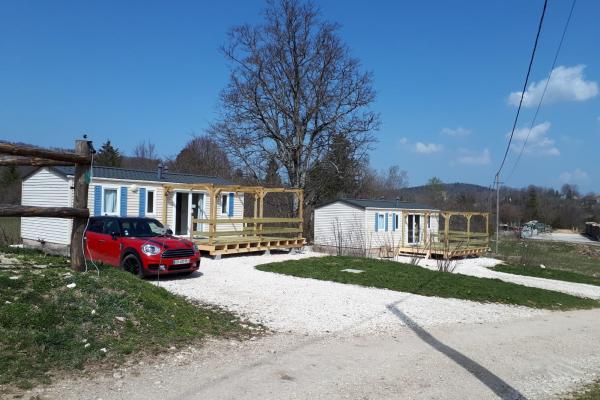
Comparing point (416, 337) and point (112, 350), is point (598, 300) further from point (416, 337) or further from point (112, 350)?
point (112, 350)

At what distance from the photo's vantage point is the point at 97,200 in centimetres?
1889

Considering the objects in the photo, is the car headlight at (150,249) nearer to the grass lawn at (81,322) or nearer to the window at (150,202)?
the grass lawn at (81,322)

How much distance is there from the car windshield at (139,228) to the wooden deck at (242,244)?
4.66 m

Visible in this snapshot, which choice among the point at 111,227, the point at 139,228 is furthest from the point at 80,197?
the point at 139,228

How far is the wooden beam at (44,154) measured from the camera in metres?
6.82

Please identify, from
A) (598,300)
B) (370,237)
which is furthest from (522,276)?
(370,237)

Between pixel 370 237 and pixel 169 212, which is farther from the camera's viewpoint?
pixel 370 237

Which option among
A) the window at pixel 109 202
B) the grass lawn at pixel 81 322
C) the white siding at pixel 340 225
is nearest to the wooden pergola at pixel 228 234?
the window at pixel 109 202

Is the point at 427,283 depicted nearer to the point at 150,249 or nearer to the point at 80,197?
the point at 150,249

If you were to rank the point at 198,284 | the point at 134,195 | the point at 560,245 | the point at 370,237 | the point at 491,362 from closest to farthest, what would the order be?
the point at 491,362, the point at 198,284, the point at 134,195, the point at 370,237, the point at 560,245

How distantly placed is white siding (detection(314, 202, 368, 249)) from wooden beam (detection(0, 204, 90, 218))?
21.2 meters

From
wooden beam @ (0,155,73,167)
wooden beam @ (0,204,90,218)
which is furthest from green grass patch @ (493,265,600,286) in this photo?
wooden beam @ (0,155,73,167)

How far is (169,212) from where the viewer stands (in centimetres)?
2161

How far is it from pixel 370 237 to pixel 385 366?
79.8 ft
